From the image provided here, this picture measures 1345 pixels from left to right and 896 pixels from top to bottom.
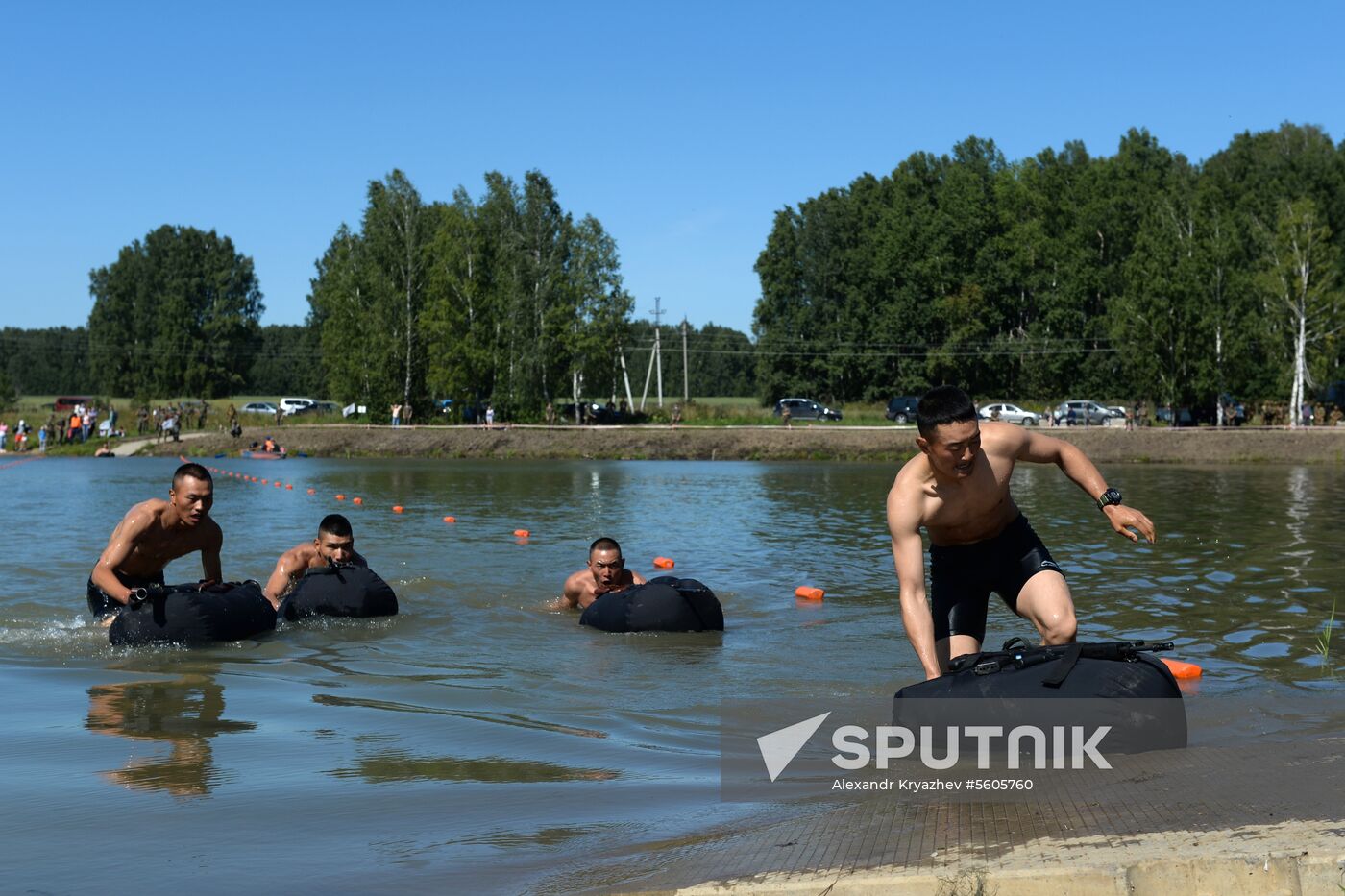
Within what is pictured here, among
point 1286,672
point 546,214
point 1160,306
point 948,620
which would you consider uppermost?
point 546,214

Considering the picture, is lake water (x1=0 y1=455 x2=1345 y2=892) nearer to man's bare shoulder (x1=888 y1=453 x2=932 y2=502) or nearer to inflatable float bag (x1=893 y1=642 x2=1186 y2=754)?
inflatable float bag (x1=893 y1=642 x2=1186 y2=754)

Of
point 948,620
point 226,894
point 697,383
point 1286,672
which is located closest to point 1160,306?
point 1286,672

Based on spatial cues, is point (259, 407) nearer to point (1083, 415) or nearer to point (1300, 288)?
point (1083, 415)

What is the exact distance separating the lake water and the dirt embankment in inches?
981

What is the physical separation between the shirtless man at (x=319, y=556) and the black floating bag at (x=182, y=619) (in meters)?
1.28

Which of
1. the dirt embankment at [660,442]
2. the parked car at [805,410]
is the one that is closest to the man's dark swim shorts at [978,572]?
the dirt embankment at [660,442]

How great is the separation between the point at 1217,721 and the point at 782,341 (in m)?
80.7

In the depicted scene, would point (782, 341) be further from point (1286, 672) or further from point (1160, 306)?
point (1286, 672)

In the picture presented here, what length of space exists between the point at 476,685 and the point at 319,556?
13.1 ft

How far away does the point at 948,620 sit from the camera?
7301mm

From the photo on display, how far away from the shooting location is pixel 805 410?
253 feet

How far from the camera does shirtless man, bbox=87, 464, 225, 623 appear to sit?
1088 centimetres

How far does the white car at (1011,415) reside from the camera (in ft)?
213

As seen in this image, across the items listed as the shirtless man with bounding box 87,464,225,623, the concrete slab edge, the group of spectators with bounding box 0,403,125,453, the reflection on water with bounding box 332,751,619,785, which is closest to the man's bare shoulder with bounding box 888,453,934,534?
the reflection on water with bounding box 332,751,619,785
